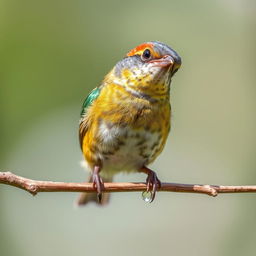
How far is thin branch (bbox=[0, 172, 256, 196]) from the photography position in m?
3.89

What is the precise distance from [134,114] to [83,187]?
1200 mm

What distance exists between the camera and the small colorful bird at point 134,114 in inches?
205

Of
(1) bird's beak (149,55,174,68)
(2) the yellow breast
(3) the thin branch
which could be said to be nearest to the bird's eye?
(1) bird's beak (149,55,174,68)

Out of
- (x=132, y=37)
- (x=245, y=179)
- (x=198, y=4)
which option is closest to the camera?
(x=245, y=179)

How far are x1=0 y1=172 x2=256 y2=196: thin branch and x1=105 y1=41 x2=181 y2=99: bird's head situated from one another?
42.1 inches

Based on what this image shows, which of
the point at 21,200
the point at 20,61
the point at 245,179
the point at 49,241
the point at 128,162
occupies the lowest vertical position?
the point at 49,241

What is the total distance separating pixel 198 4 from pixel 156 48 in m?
7.00

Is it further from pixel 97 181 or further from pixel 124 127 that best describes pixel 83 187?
pixel 124 127

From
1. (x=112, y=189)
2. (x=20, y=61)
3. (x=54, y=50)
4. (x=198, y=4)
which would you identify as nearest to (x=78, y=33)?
(x=54, y=50)

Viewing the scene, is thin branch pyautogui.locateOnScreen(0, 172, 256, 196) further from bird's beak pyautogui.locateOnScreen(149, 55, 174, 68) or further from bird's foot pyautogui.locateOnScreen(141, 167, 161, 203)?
bird's beak pyautogui.locateOnScreen(149, 55, 174, 68)

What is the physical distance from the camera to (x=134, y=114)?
206 inches

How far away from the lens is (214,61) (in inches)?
494

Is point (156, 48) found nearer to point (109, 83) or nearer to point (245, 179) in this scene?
point (109, 83)

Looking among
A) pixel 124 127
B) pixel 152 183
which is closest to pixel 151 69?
pixel 124 127
